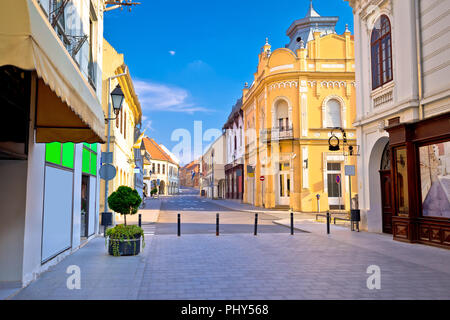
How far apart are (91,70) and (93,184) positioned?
3.84 m

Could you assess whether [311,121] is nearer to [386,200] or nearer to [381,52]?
[381,52]

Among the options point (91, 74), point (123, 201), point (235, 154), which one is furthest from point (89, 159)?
point (235, 154)

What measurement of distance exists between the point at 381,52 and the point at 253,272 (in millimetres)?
10491

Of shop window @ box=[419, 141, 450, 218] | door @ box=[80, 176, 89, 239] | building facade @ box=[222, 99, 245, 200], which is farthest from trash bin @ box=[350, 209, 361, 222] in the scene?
building facade @ box=[222, 99, 245, 200]

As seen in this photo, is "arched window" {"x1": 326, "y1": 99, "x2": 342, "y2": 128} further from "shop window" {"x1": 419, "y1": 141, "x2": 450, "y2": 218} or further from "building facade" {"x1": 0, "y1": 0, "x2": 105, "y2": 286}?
"building facade" {"x1": 0, "y1": 0, "x2": 105, "y2": 286}

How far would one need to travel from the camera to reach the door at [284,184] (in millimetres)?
31102

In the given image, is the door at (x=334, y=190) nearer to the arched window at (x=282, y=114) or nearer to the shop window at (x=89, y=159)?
the arched window at (x=282, y=114)

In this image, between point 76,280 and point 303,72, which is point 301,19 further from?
point 76,280

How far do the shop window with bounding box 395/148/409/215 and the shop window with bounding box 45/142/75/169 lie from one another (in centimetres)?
996

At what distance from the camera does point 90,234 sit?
41.4 ft

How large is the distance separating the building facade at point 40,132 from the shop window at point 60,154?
2cm

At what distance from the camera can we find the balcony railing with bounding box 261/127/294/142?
3005cm

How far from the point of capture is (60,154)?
339 inches

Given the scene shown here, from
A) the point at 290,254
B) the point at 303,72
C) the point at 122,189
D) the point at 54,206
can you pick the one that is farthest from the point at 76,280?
the point at 303,72
